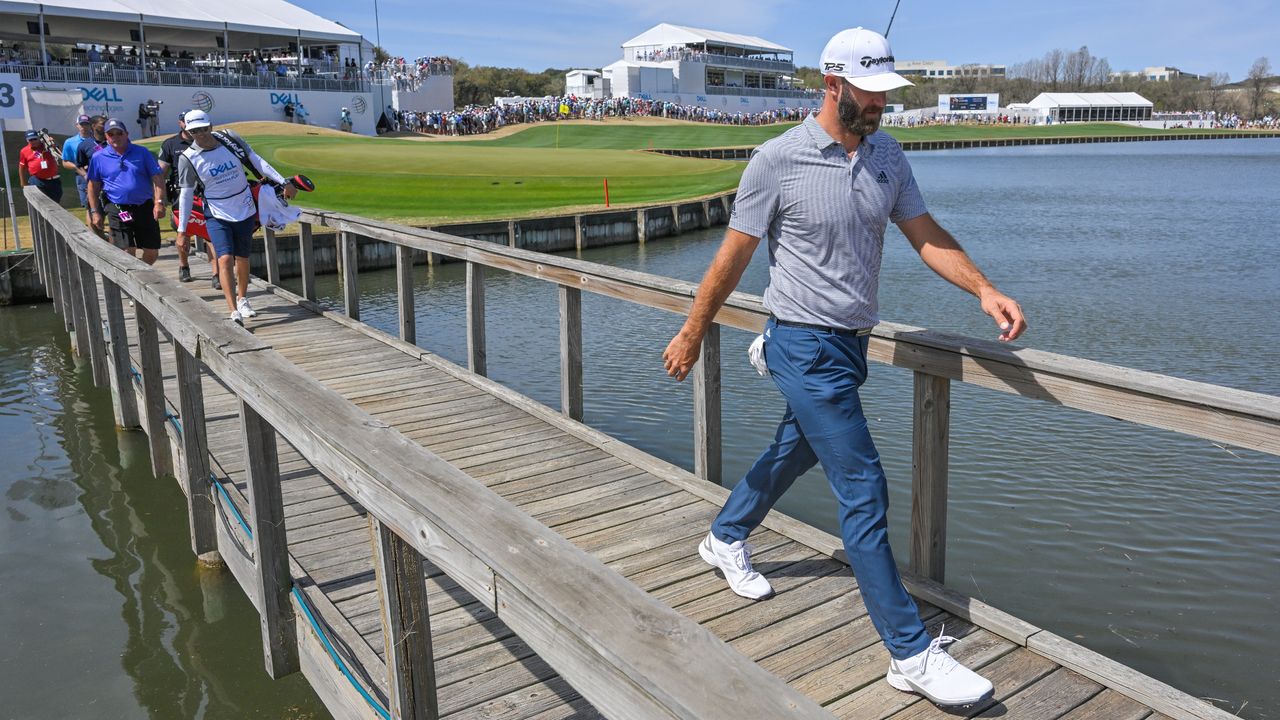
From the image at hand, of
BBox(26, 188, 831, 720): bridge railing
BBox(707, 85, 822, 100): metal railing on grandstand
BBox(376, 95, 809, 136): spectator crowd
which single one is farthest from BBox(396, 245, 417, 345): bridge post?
BBox(707, 85, 822, 100): metal railing on grandstand

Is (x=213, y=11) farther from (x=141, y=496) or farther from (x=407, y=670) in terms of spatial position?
(x=407, y=670)

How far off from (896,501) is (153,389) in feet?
16.7

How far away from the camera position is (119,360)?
7.73 meters

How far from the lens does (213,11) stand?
51156 mm

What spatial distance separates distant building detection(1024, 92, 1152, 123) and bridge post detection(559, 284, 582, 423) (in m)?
159

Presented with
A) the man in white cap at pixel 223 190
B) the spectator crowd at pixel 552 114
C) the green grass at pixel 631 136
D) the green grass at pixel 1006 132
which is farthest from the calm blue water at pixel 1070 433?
the green grass at pixel 1006 132

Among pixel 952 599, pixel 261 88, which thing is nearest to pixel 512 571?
pixel 952 599

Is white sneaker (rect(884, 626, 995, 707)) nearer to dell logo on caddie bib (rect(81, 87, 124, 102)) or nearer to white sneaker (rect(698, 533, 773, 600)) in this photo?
white sneaker (rect(698, 533, 773, 600))

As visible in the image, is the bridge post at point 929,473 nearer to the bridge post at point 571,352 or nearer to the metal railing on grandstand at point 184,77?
the bridge post at point 571,352

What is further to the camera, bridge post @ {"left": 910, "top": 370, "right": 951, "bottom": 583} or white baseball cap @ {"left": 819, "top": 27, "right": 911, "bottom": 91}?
bridge post @ {"left": 910, "top": 370, "right": 951, "bottom": 583}

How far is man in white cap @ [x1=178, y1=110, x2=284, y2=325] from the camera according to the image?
26.7 ft

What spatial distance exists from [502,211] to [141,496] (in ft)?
52.5

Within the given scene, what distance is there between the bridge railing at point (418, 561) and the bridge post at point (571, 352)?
2137 mm

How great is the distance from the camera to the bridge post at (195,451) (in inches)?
199
